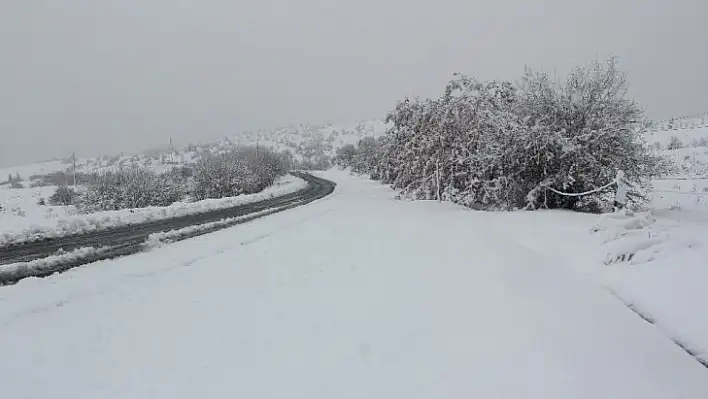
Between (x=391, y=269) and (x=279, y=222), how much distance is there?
336 inches

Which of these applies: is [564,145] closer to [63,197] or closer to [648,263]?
[648,263]

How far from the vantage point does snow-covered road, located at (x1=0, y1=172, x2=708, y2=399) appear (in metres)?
3.52

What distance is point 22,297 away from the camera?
6.27 metres

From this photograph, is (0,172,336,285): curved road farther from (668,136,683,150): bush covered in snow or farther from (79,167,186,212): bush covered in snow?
(668,136,683,150): bush covered in snow

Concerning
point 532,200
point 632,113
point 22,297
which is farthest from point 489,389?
point 632,113

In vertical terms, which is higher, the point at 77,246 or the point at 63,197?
the point at 77,246

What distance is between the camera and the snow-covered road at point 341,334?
352 centimetres

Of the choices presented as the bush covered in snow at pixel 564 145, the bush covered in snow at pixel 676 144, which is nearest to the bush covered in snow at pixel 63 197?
the bush covered in snow at pixel 564 145

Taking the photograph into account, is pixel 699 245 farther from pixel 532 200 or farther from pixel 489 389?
pixel 532 200

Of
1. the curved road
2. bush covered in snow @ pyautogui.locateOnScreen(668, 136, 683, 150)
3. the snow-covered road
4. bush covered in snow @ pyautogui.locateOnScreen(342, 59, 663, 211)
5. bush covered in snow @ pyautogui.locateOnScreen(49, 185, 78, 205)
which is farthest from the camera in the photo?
bush covered in snow @ pyautogui.locateOnScreen(668, 136, 683, 150)

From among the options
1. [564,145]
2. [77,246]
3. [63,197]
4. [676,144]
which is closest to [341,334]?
[77,246]

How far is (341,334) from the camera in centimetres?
451

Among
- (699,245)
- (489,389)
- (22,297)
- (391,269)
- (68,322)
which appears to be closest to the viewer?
(489,389)

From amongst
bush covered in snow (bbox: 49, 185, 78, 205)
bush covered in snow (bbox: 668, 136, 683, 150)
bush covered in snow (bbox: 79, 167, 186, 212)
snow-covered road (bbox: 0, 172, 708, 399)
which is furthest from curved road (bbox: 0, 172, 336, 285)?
bush covered in snow (bbox: 668, 136, 683, 150)
